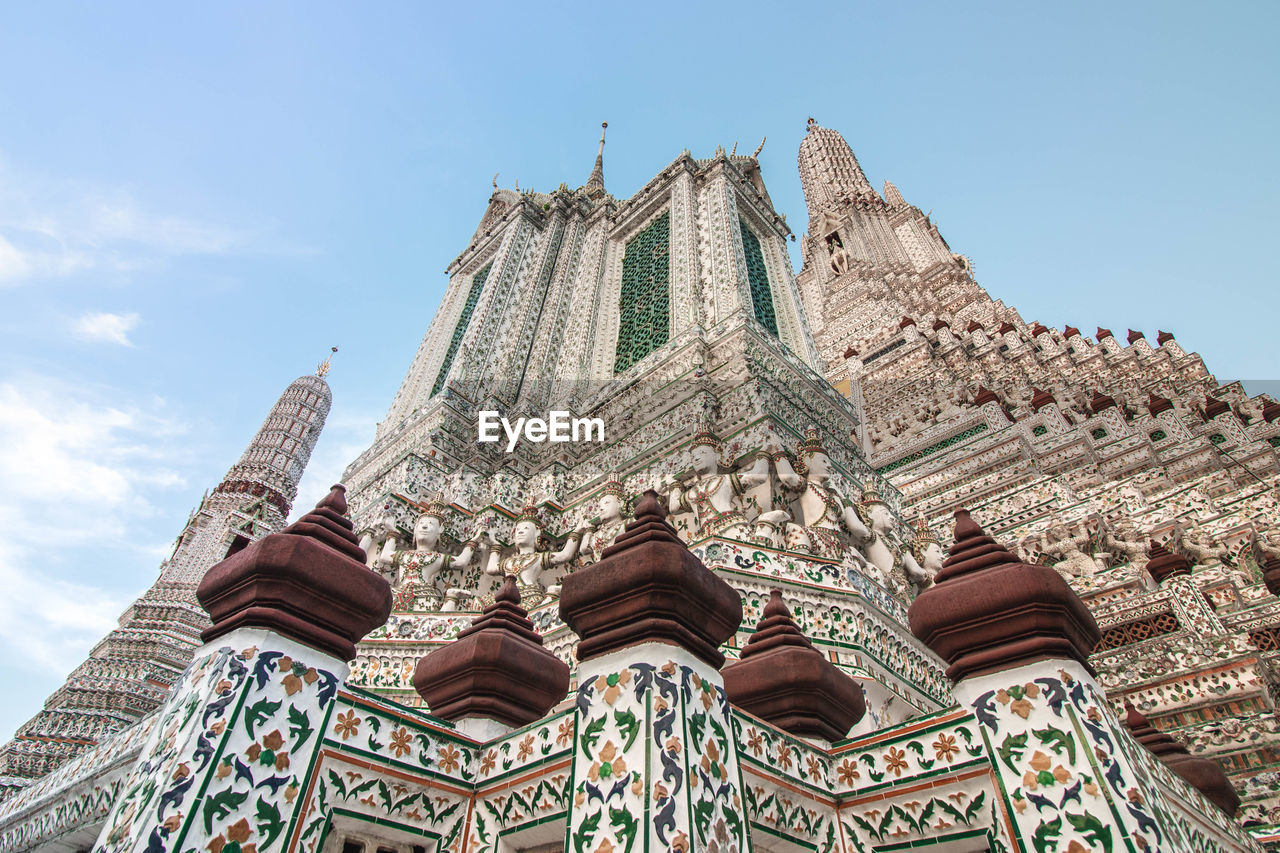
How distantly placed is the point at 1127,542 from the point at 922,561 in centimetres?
512

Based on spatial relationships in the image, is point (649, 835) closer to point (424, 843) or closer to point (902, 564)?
point (424, 843)

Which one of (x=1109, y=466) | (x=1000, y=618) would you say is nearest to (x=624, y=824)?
(x=1000, y=618)

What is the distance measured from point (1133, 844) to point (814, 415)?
587 cm

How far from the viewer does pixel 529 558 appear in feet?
22.3

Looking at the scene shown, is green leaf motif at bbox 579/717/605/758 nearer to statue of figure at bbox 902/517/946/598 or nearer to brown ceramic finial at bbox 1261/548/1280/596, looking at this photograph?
statue of figure at bbox 902/517/946/598

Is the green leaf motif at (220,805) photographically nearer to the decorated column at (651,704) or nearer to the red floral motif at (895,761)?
the decorated column at (651,704)

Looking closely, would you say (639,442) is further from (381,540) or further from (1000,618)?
(1000,618)

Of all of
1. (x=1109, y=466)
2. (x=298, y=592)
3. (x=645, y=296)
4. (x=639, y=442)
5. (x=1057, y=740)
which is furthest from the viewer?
(x=1109, y=466)

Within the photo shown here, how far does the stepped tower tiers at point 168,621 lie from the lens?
41.2 feet

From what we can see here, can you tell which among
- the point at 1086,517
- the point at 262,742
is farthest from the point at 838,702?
the point at 1086,517

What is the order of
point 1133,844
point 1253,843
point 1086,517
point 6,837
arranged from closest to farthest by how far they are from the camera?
point 1133,844
point 1253,843
point 6,837
point 1086,517

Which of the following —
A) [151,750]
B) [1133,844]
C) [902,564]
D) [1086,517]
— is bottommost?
[1133,844]

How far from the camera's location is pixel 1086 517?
10031mm

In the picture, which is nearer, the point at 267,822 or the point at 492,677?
the point at 267,822
